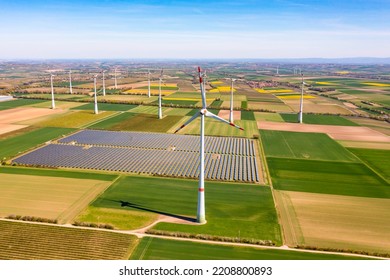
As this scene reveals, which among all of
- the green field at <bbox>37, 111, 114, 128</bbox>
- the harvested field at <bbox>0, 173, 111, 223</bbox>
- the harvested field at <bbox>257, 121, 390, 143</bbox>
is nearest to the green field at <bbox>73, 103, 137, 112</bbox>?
the green field at <bbox>37, 111, 114, 128</bbox>

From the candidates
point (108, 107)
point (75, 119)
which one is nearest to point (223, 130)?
point (75, 119)

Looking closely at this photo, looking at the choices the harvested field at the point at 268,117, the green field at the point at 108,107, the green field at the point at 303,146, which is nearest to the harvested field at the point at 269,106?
the harvested field at the point at 268,117

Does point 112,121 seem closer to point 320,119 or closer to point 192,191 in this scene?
point 192,191

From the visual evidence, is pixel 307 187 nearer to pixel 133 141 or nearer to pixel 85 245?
pixel 85 245

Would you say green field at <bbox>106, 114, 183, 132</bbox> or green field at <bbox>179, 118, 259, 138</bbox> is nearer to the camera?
green field at <bbox>179, 118, 259, 138</bbox>

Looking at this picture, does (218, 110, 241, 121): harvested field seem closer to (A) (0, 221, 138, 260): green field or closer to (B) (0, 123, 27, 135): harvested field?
(B) (0, 123, 27, 135): harvested field

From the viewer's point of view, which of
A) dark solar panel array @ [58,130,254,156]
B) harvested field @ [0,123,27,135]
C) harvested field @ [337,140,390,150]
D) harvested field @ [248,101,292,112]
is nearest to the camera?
dark solar panel array @ [58,130,254,156]

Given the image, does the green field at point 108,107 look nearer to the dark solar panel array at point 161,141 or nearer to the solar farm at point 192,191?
the solar farm at point 192,191
